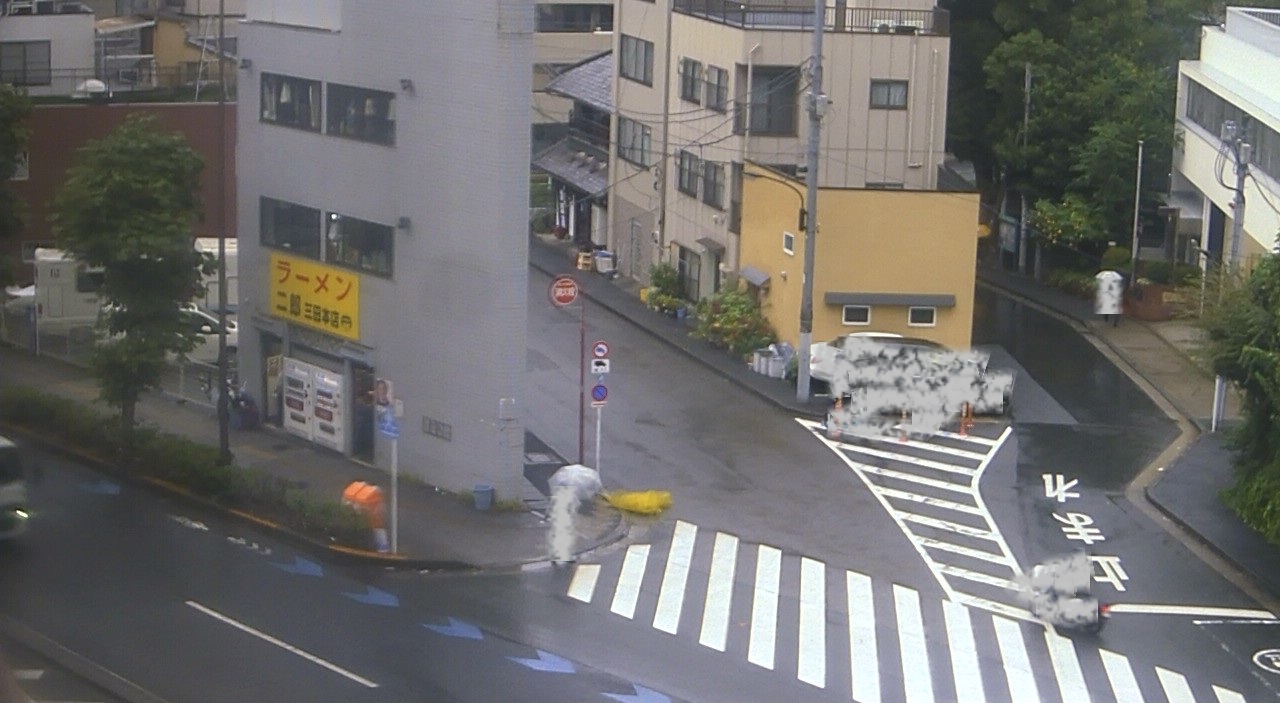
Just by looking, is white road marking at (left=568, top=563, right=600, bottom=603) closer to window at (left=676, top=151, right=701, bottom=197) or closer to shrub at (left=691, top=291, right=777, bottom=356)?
shrub at (left=691, top=291, right=777, bottom=356)

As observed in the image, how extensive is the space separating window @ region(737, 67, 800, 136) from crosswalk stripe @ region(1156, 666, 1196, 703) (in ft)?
67.3

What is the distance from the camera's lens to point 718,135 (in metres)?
40.1

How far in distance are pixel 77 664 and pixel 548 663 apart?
16.4 feet

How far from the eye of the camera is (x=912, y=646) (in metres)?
21.2

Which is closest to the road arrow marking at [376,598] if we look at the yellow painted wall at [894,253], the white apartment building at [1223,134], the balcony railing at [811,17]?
the yellow painted wall at [894,253]

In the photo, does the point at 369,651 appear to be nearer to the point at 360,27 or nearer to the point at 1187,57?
the point at 360,27

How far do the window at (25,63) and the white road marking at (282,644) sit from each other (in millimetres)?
27835

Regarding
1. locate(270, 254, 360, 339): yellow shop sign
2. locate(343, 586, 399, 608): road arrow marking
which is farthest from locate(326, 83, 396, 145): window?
locate(343, 586, 399, 608): road arrow marking

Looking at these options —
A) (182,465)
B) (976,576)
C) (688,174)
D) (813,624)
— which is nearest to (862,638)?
(813,624)

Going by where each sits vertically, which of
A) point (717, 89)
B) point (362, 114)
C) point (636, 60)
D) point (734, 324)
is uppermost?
point (636, 60)

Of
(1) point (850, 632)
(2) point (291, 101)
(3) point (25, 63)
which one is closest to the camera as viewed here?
(1) point (850, 632)

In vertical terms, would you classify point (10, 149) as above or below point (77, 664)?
above

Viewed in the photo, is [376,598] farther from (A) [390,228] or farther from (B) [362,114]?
(B) [362,114]

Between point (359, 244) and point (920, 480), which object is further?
point (920, 480)
